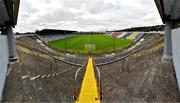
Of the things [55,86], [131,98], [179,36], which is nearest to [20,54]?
[55,86]

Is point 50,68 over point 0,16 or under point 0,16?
under

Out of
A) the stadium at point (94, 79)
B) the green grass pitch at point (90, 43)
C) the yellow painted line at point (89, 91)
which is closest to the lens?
the yellow painted line at point (89, 91)

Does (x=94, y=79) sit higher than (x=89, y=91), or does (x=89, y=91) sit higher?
(x=94, y=79)

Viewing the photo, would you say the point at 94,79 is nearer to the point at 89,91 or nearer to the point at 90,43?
the point at 89,91

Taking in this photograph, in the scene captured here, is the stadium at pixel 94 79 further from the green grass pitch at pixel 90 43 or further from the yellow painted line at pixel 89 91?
the green grass pitch at pixel 90 43

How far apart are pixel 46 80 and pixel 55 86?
66.8 inches

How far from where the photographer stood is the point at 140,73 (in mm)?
31453

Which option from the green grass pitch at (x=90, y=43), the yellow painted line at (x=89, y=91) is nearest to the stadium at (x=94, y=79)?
the yellow painted line at (x=89, y=91)

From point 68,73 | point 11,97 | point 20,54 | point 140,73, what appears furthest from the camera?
point 20,54

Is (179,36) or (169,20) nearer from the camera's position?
(179,36)

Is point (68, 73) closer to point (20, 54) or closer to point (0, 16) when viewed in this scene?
point (20, 54)

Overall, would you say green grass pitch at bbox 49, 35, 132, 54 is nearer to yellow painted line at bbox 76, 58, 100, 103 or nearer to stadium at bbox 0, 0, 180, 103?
stadium at bbox 0, 0, 180, 103

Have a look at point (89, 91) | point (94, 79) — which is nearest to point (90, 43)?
point (94, 79)

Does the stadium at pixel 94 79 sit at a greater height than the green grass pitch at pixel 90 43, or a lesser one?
lesser
